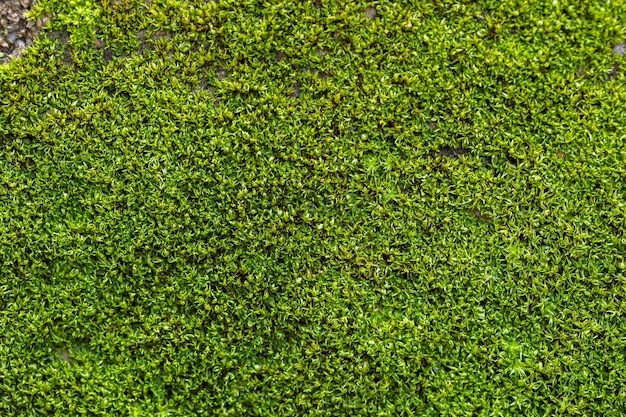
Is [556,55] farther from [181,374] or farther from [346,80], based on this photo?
[181,374]

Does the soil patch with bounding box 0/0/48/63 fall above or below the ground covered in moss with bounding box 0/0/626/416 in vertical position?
above

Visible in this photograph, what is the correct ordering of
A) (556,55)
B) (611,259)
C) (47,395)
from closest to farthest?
(47,395) < (611,259) < (556,55)

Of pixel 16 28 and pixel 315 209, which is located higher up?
pixel 16 28

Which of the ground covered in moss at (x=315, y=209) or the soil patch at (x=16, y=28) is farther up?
the soil patch at (x=16, y=28)

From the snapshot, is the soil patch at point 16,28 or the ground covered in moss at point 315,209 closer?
the ground covered in moss at point 315,209

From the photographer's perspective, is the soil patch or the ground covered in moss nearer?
the ground covered in moss

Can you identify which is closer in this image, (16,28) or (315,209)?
(315,209)

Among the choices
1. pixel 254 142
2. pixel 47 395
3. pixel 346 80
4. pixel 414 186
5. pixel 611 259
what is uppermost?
pixel 346 80

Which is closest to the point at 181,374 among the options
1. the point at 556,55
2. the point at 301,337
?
the point at 301,337
